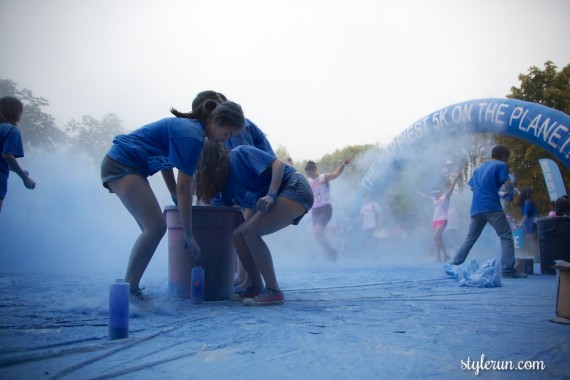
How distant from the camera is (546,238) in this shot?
257 inches

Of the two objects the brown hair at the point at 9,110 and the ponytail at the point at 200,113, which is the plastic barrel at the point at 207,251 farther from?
the brown hair at the point at 9,110

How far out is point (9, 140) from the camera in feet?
13.9

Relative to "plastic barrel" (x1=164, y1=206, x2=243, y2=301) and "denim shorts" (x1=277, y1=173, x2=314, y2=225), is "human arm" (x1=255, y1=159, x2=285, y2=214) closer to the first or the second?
"denim shorts" (x1=277, y1=173, x2=314, y2=225)

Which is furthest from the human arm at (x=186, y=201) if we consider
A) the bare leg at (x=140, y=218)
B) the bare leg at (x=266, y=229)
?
the bare leg at (x=266, y=229)

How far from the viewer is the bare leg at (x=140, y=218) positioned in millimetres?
3162

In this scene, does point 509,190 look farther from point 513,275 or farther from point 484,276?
point 484,276

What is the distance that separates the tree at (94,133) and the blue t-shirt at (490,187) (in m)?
11.4

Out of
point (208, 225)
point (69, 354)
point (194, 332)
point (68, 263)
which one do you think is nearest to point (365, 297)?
point (208, 225)

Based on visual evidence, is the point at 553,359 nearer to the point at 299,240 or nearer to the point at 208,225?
the point at 208,225

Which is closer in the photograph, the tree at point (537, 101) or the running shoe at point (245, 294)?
the running shoe at point (245, 294)

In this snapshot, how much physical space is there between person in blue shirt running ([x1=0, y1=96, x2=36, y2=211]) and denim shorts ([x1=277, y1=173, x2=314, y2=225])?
2.79 m

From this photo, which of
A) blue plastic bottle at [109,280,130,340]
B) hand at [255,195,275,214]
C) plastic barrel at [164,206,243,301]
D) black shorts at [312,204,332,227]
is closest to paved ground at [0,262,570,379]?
blue plastic bottle at [109,280,130,340]

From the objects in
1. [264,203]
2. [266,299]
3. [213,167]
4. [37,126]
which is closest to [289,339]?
[266,299]

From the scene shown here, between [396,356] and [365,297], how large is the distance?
79.6 inches
